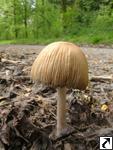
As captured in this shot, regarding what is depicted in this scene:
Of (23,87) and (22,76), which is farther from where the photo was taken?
(22,76)

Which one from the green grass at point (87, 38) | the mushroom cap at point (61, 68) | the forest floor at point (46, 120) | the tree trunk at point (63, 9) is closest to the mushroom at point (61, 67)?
the mushroom cap at point (61, 68)

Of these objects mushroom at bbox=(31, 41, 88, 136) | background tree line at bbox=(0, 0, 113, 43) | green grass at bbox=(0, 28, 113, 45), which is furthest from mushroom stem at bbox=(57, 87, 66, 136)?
background tree line at bbox=(0, 0, 113, 43)

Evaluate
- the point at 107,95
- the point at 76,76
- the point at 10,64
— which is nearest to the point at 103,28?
the point at 10,64

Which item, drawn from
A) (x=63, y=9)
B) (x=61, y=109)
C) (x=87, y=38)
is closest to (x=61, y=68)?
(x=61, y=109)

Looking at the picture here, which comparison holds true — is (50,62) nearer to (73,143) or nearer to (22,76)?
(73,143)

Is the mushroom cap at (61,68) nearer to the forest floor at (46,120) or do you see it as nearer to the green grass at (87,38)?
the forest floor at (46,120)

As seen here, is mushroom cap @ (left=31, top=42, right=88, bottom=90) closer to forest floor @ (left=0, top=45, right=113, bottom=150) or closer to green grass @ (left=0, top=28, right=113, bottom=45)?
forest floor @ (left=0, top=45, right=113, bottom=150)
